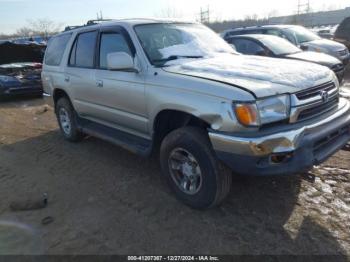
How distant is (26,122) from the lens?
8086 mm

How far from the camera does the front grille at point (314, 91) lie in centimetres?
313

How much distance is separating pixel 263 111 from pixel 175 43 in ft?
5.67

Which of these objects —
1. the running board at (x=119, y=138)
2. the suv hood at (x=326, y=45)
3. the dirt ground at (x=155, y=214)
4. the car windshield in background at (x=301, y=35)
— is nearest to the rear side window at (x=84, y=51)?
the running board at (x=119, y=138)

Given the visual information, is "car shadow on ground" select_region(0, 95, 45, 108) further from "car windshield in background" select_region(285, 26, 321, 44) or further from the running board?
"car windshield in background" select_region(285, 26, 321, 44)

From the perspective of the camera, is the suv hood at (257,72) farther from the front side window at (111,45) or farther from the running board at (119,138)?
the running board at (119,138)

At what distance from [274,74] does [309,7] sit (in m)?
75.5

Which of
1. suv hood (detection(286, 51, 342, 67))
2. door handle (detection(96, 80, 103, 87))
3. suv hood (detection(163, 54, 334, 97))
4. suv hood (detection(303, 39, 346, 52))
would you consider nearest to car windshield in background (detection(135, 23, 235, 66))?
suv hood (detection(163, 54, 334, 97))

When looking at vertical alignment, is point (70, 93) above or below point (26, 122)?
above

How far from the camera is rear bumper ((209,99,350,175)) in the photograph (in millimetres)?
2859

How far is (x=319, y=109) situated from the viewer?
3.34 m

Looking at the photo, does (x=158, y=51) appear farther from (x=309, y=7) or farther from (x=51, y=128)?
(x=309, y=7)

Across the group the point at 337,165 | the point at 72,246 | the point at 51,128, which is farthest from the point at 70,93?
the point at 337,165

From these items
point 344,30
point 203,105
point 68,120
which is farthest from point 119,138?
point 344,30

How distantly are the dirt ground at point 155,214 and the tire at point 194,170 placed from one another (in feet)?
0.60
